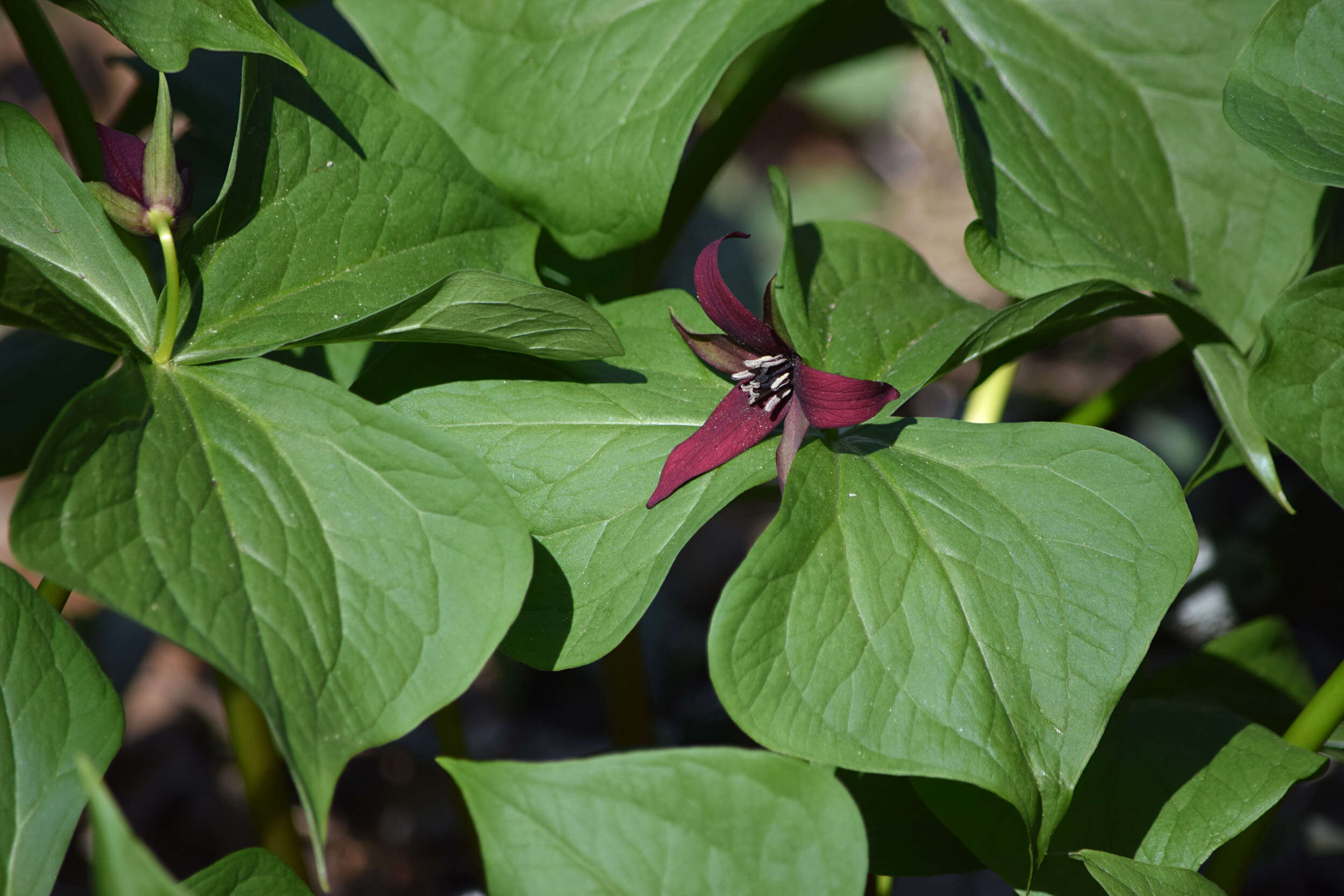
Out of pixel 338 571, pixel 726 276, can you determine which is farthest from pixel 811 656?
pixel 726 276

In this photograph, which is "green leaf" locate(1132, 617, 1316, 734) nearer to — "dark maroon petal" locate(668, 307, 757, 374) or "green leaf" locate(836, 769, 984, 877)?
"green leaf" locate(836, 769, 984, 877)

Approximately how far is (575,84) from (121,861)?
0.71m

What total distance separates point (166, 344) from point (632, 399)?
34 cm

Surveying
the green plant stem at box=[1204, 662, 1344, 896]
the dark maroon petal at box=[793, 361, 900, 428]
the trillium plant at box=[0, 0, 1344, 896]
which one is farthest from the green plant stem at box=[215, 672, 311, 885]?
the green plant stem at box=[1204, 662, 1344, 896]

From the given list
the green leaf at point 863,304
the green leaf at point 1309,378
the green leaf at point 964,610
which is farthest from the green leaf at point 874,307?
the green leaf at point 1309,378

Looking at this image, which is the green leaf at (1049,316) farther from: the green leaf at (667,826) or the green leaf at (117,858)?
the green leaf at (117,858)

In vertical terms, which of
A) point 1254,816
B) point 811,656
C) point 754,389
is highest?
point 754,389

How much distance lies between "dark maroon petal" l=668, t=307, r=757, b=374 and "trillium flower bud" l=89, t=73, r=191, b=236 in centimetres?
36

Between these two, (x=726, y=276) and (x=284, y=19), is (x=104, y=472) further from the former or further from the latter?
(x=726, y=276)

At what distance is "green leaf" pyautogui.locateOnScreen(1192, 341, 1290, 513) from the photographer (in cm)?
80

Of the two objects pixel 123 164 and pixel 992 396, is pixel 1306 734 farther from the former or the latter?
pixel 123 164

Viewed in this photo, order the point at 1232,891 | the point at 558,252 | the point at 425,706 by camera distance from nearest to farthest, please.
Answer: the point at 425,706 < the point at 1232,891 < the point at 558,252

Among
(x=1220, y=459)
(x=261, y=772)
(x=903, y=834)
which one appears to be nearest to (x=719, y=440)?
(x=903, y=834)

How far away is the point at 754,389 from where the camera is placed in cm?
73
